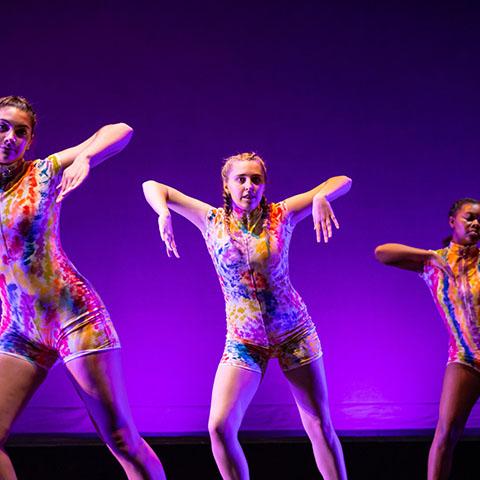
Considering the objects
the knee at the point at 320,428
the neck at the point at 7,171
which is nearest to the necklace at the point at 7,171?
the neck at the point at 7,171

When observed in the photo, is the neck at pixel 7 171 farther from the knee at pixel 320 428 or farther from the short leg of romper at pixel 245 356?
the knee at pixel 320 428

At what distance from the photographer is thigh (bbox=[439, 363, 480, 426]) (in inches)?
137

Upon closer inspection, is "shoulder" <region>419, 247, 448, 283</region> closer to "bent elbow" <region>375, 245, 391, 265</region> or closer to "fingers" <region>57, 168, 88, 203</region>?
"bent elbow" <region>375, 245, 391, 265</region>

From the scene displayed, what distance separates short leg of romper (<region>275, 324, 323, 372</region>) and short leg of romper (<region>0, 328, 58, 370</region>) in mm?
1081

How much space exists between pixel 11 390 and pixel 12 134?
1.01 m

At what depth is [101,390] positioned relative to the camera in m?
2.60

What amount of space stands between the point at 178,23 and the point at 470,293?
2807mm

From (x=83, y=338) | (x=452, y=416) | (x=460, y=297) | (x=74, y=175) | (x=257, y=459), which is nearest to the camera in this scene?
(x=74, y=175)

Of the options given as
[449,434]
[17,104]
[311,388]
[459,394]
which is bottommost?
[449,434]

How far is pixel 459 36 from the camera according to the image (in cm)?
489

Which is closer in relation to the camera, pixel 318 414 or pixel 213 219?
pixel 318 414

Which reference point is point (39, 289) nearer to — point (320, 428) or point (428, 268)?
point (320, 428)

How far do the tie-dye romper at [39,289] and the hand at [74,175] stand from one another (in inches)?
6.5

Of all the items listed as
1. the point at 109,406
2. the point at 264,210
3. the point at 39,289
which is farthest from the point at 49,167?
the point at 264,210
